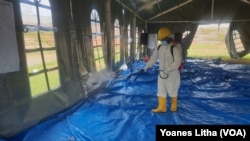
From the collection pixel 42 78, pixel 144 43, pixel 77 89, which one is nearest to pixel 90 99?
pixel 77 89

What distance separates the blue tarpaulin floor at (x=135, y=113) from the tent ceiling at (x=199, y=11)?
5.72 m

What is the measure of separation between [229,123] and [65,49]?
231cm

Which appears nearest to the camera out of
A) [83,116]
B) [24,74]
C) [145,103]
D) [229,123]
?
[24,74]

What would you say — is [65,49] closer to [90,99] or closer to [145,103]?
[90,99]

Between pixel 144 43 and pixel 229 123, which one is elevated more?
pixel 144 43

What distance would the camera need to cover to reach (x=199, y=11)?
10.4 meters

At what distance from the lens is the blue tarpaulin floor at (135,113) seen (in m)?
2.36

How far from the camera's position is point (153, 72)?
19.6 feet

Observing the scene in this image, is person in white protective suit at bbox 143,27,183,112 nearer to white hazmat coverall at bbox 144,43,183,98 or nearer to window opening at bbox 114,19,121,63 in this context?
white hazmat coverall at bbox 144,43,183,98

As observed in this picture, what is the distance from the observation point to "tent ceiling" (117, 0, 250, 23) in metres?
9.67

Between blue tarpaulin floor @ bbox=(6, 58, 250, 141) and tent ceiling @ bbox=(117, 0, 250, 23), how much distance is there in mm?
5719

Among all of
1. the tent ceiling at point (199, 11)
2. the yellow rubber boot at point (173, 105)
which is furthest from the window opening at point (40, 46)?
the tent ceiling at point (199, 11)

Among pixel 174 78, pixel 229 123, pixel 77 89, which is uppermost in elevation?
pixel 174 78

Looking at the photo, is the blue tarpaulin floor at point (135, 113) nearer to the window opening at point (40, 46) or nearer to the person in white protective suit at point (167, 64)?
the person in white protective suit at point (167, 64)
